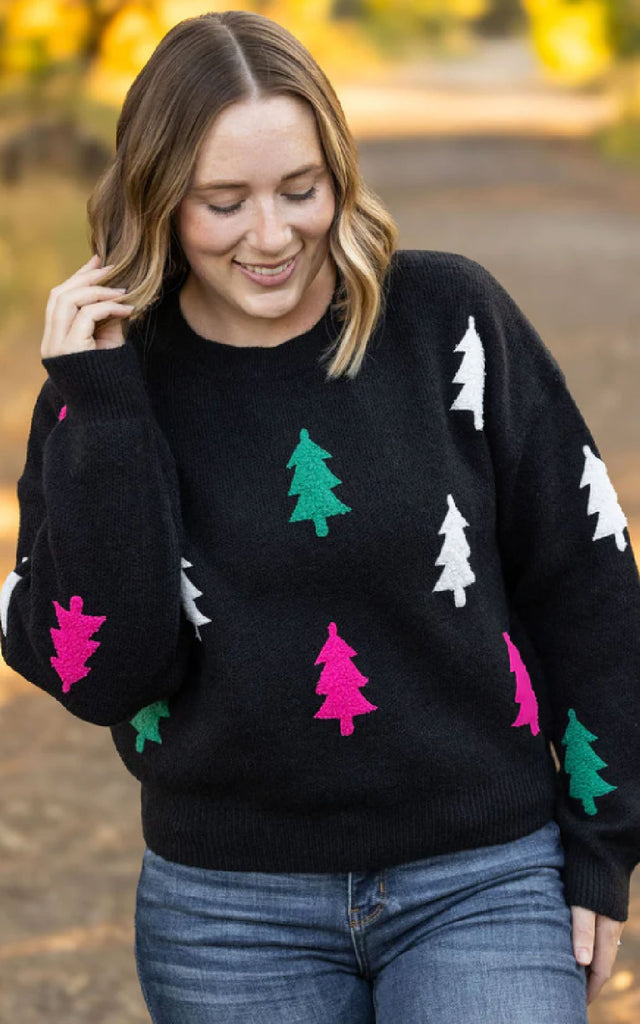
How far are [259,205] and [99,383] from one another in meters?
0.32

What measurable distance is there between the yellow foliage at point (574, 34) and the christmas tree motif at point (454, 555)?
22.1 meters

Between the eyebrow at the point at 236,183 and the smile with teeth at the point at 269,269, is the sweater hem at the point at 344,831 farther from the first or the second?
the eyebrow at the point at 236,183

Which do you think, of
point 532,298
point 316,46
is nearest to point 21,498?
point 532,298

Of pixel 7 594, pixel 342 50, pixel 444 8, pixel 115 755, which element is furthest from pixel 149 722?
pixel 444 8

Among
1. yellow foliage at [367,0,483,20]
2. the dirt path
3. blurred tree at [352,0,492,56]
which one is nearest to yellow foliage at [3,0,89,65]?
the dirt path

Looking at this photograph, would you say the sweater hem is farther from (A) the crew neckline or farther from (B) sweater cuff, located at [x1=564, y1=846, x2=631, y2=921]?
(A) the crew neckline

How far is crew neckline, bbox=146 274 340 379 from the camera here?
84.1 inches

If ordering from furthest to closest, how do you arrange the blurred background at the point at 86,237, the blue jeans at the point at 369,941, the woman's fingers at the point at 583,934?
the blurred background at the point at 86,237 < the woman's fingers at the point at 583,934 < the blue jeans at the point at 369,941

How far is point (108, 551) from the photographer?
2037 millimetres

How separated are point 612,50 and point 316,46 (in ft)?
64.7

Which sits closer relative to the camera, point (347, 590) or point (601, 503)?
point (347, 590)

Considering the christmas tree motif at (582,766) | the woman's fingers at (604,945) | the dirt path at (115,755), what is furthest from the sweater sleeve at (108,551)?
the dirt path at (115,755)

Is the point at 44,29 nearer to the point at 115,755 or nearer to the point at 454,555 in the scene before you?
the point at 115,755

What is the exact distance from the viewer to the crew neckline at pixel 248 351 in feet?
7.01
